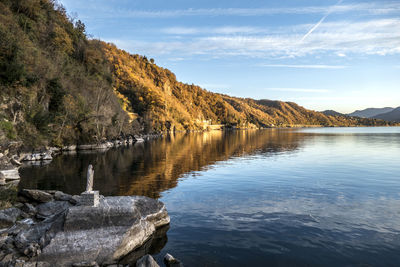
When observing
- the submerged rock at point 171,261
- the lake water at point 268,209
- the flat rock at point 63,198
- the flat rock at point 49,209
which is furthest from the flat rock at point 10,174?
the submerged rock at point 171,261

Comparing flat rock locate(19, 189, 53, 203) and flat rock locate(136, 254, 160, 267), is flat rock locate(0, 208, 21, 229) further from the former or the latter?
flat rock locate(136, 254, 160, 267)

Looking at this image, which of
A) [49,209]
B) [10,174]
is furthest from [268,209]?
[10,174]

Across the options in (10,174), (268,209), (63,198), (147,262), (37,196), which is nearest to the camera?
(147,262)

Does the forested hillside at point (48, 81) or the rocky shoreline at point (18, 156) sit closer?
the rocky shoreline at point (18, 156)

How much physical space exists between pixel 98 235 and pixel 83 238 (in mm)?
576

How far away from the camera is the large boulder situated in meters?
10.1

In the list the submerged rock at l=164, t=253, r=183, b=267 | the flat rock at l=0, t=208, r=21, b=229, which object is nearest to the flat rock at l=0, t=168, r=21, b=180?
the flat rock at l=0, t=208, r=21, b=229

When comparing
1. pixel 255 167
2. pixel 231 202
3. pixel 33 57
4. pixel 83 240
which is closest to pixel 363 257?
pixel 231 202

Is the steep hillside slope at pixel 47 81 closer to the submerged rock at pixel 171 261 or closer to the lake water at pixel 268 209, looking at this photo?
the lake water at pixel 268 209

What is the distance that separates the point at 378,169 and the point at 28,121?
49735 millimetres

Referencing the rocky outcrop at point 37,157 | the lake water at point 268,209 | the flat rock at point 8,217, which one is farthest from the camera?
the rocky outcrop at point 37,157

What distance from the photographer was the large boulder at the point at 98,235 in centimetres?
1006

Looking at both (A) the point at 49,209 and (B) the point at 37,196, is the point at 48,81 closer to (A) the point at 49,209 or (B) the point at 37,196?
(B) the point at 37,196

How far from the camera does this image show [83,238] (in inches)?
413
